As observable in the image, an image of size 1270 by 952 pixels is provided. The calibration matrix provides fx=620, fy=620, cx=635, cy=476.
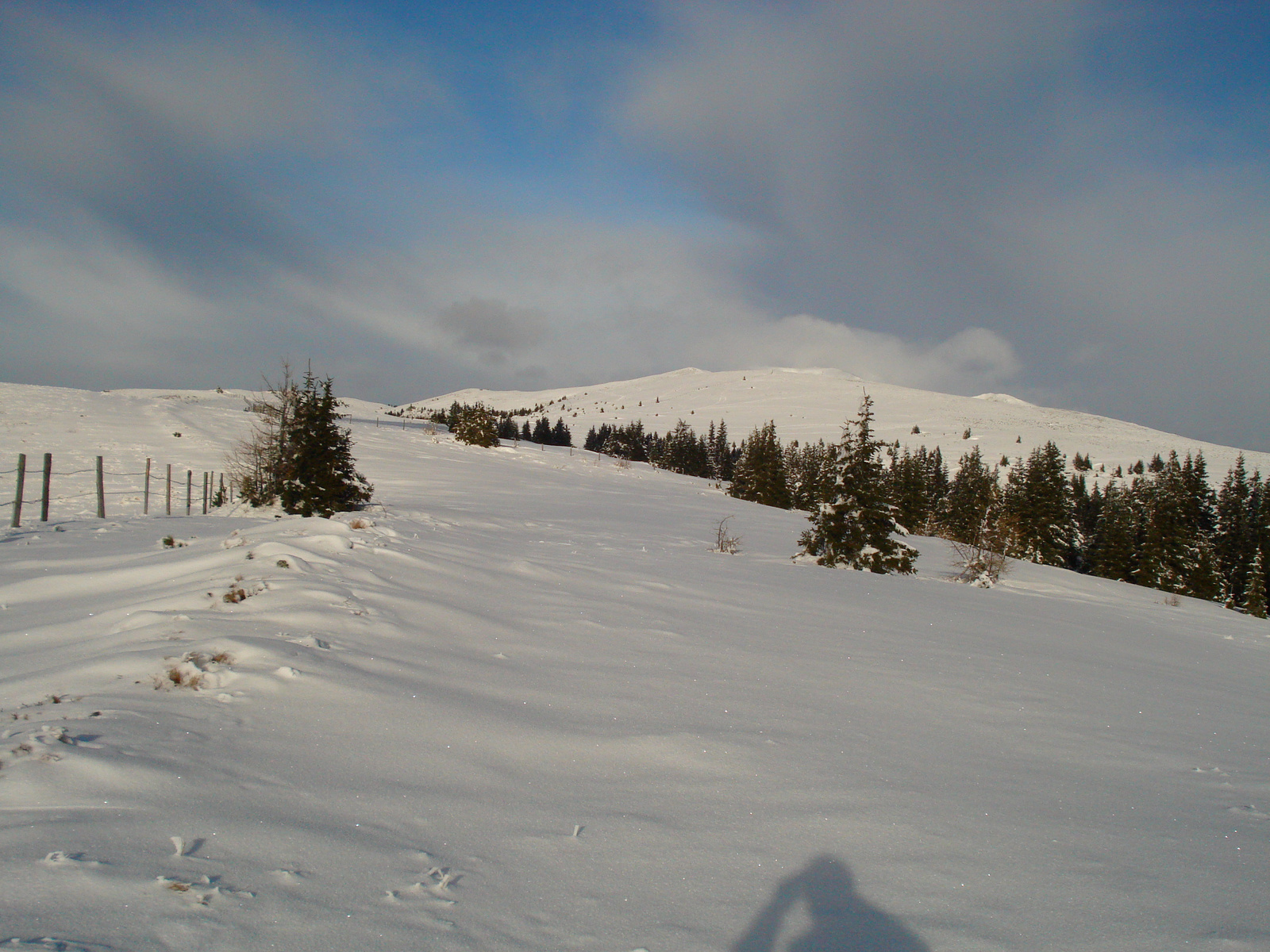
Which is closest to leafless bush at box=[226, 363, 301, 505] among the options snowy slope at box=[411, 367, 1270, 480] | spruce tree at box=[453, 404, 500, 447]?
spruce tree at box=[453, 404, 500, 447]

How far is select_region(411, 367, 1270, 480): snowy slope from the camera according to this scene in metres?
89.4

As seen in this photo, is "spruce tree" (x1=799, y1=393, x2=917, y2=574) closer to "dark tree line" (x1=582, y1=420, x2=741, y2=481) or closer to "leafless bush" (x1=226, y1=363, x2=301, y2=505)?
"leafless bush" (x1=226, y1=363, x2=301, y2=505)

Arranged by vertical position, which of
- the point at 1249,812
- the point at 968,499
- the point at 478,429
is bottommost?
the point at 1249,812

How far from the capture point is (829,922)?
2.13 meters

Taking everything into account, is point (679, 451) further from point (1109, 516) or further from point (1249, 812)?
point (1249, 812)

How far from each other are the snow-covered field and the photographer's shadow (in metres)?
0.01

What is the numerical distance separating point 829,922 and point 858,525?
13.3 m

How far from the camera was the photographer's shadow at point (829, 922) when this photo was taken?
2.01 meters

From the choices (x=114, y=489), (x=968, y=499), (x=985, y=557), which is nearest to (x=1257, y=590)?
(x=968, y=499)

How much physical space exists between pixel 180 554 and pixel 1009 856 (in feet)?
24.4

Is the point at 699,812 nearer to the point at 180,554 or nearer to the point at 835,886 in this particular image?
the point at 835,886

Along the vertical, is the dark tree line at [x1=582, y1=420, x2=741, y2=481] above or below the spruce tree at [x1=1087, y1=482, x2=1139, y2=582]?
Answer: above

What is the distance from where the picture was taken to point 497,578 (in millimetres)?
7250

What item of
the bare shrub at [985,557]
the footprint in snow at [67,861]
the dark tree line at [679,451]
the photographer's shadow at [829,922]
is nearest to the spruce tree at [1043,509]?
the bare shrub at [985,557]
